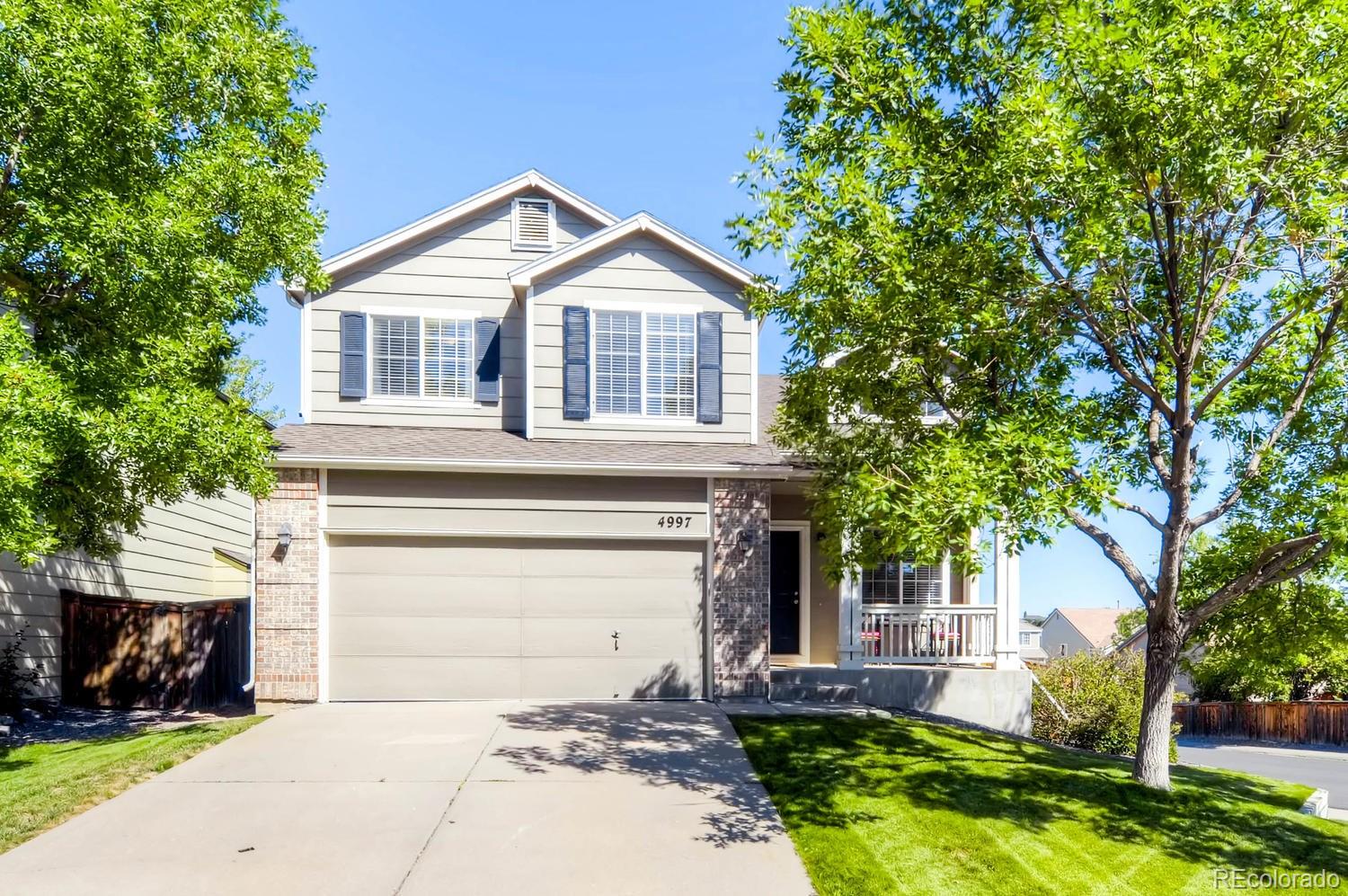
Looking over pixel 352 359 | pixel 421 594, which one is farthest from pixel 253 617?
pixel 352 359

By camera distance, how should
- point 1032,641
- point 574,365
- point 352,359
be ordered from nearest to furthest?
point 574,365 → point 352,359 → point 1032,641

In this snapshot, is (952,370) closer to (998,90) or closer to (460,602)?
(998,90)

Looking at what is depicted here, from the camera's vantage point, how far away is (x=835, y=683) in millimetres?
11727

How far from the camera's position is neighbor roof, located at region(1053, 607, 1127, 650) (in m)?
52.7

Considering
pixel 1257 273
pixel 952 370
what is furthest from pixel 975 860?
pixel 1257 273

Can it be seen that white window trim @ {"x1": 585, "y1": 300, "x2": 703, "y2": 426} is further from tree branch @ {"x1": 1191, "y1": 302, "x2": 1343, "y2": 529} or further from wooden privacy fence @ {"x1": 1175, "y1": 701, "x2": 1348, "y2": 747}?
wooden privacy fence @ {"x1": 1175, "y1": 701, "x2": 1348, "y2": 747}

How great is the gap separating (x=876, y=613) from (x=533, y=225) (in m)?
8.10

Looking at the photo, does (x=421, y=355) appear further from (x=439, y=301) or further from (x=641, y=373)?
(x=641, y=373)

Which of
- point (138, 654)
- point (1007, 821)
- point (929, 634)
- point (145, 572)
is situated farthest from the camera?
point (145, 572)

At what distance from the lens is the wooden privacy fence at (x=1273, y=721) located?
20219mm

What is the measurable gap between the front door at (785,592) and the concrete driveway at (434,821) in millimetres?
3948

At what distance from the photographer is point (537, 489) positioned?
10977 mm

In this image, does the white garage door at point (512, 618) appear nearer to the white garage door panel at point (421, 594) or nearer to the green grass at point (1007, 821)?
the white garage door panel at point (421, 594)

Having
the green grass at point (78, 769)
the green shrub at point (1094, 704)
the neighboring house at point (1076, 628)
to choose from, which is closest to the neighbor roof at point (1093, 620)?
the neighboring house at point (1076, 628)
